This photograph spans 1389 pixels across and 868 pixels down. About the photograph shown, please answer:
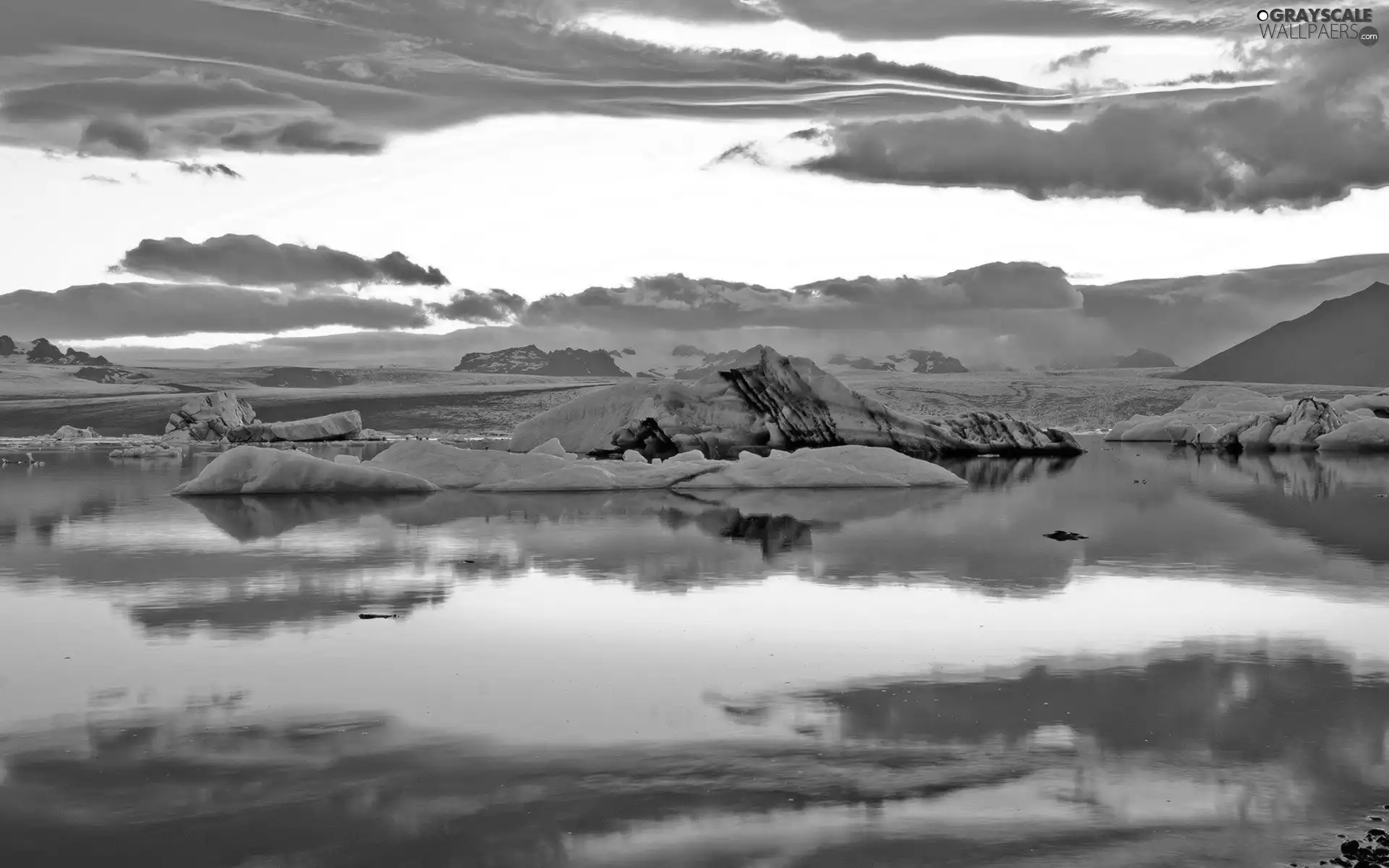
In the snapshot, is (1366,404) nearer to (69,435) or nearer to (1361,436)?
(1361,436)

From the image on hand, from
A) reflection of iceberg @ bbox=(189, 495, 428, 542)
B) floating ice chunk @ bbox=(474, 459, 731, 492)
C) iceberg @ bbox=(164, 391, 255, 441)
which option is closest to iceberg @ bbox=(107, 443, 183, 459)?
iceberg @ bbox=(164, 391, 255, 441)

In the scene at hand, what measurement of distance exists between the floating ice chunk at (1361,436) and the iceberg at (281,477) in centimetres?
3131

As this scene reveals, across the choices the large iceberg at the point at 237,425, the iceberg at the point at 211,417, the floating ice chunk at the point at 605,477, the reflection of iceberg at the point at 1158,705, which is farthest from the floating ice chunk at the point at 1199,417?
the reflection of iceberg at the point at 1158,705

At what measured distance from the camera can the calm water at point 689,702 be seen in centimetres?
509

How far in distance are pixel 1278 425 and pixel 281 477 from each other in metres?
35.4

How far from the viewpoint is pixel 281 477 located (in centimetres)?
2216

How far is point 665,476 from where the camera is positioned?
2428 centimetres

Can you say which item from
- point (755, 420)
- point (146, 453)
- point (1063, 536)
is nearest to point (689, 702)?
point (1063, 536)

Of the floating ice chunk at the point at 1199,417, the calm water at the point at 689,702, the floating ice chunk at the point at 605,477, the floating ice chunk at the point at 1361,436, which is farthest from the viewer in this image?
the floating ice chunk at the point at 1199,417

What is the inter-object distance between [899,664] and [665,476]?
16.2 metres

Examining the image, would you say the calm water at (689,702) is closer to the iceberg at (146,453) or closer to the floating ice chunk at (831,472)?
the floating ice chunk at (831,472)

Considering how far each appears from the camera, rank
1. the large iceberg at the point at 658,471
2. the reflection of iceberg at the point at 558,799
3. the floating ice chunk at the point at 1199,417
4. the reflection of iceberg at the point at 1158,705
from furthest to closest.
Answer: the floating ice chunk at the point at 1199,417 → the large iceberg at the point at 658,471 → the reflection of iceberg at the point at 1158,705 → the reflection of iceberg at the point at 558,799

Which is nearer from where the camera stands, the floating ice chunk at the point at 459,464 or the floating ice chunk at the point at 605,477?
the floating ice chunk at the point at 605,477

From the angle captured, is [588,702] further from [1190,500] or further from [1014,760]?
[1190,500]
